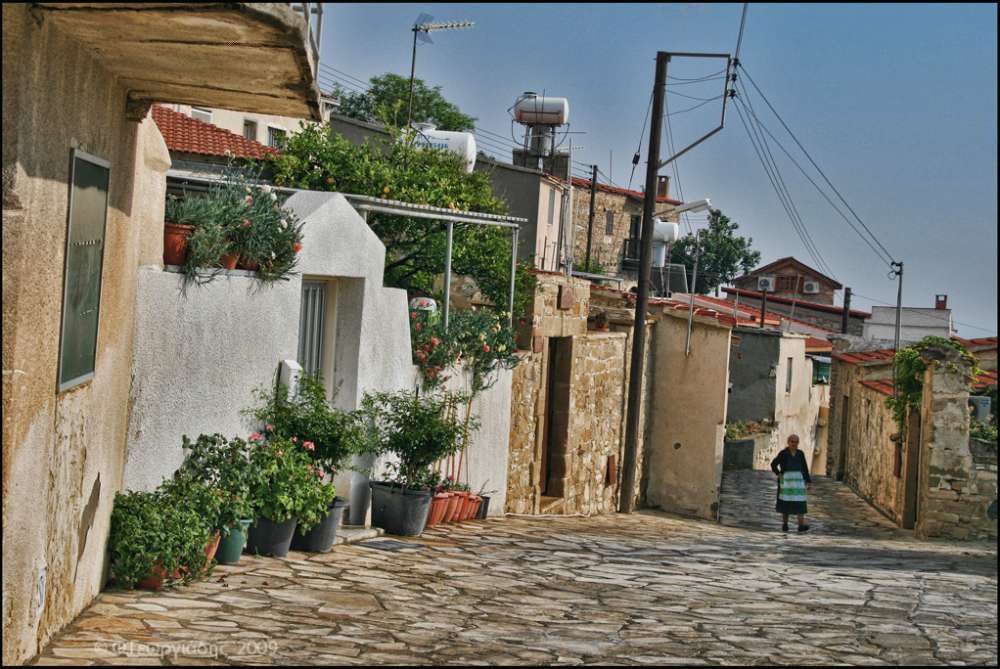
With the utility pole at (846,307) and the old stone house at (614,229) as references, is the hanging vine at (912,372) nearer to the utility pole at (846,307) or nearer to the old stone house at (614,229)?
the old stone house at (614,229)

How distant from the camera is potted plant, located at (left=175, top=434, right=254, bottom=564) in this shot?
770cm

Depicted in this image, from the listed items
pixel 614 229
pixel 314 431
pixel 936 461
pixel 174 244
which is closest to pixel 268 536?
A: pixel 314 431

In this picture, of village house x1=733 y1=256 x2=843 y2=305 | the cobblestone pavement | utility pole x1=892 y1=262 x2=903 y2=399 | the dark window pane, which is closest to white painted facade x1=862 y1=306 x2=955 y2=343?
utility pole x1=892 y1=262 x2=903 y2=399

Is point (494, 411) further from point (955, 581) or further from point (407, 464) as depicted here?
point (955, 581)

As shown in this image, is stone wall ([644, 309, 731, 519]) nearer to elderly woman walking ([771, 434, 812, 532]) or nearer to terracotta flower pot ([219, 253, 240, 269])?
elderly woman walking ([771, 434, 812, 532])

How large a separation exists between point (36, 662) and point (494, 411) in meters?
9.45

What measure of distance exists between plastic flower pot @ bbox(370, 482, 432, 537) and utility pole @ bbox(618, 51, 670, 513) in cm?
893

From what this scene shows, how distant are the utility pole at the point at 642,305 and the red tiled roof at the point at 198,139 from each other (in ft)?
21.8

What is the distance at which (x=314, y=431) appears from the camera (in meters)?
9.00

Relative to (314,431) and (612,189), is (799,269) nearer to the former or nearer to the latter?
(612,189)

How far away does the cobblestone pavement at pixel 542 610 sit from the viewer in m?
6.17

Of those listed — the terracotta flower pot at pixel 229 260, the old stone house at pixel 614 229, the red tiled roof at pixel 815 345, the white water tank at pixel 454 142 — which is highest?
the old stone house at pixel 614 229

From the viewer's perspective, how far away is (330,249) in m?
9.85

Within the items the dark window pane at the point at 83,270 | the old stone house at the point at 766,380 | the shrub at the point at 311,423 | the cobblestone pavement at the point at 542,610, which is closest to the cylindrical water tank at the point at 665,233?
the old stone house at the point at 766,380
